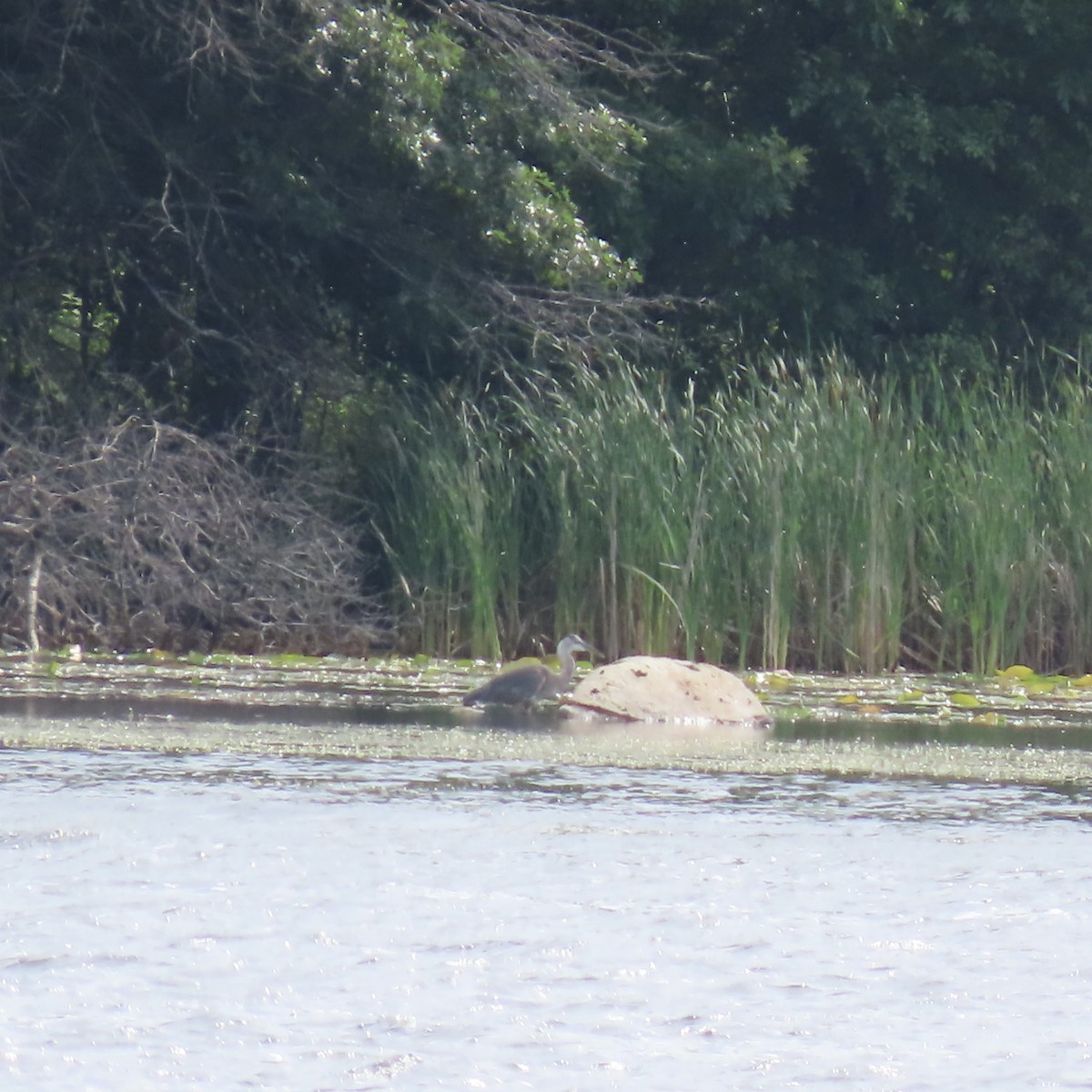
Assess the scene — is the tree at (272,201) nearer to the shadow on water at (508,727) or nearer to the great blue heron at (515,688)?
the shadow on water at (508,727)

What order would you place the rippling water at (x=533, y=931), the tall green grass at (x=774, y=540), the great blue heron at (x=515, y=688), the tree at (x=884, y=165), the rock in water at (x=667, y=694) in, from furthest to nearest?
1. the tree at (x=884, y=165)
2. the tall green grass at (x=774, y=540)
3. the great blue heron at (x=515, y=688)
4. the rock in water at (x=667, y=694)
5. the rippling water at (x=533, y=931)

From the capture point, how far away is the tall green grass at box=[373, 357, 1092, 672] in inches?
443

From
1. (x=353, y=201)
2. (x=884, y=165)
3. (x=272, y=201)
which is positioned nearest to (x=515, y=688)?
(x=272, y=201)

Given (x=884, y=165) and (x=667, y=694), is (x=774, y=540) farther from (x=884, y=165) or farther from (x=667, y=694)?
(x=884, y=165)

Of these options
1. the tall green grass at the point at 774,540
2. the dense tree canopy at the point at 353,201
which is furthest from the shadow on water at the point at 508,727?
the dense tree canopy at the point at 353,201

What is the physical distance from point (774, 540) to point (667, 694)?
8.08 ft

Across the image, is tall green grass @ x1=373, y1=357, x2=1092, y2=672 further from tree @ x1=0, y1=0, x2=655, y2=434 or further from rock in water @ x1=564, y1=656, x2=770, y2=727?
rock in water @ x1=564, y1=656, x2=770, y2=727

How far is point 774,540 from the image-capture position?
11.2 metres

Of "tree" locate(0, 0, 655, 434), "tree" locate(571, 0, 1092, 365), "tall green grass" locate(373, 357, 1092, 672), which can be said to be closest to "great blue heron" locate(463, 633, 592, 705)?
"tall green grass" locate(373, 357, 1092, 672)

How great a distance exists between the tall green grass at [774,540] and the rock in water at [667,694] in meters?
2.07

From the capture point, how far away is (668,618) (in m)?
11.3

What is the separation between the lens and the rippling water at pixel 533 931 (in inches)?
154

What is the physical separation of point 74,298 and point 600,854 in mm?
9761

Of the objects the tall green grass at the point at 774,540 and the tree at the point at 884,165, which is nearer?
the tall green grass at the point at 774,540
